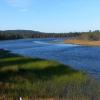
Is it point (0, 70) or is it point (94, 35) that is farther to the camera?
point (94, 35)

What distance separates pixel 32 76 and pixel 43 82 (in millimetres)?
3069

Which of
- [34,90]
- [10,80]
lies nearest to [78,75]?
[10,80]

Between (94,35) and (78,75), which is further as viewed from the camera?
(94,35)

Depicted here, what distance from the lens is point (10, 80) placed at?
2273 cm

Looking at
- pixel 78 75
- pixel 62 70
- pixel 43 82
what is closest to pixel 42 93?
pixel 43 82

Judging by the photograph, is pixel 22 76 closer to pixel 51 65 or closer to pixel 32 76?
pixel 32 76

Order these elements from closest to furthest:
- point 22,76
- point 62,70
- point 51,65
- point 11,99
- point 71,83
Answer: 1. point 11,99
2. point 71,83
3. point 22,76
4. point 62,70
5. point 51,65

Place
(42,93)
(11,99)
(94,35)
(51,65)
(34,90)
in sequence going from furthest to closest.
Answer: (94,35)
(51,65)
(34,90)
(42,93)
(11,99)

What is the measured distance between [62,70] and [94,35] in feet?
364

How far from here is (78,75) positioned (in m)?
26.3

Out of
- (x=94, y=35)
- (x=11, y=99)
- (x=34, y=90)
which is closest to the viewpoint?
(x=11, y=99)

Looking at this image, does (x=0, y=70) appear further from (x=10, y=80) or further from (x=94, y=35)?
(x=94, y=35)

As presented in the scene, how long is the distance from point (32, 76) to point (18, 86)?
5.13 m

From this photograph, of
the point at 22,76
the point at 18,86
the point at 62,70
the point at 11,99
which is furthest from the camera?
the point at 62,70
